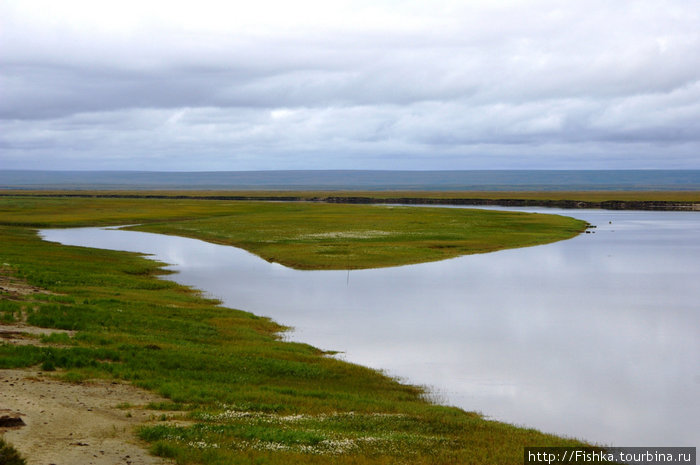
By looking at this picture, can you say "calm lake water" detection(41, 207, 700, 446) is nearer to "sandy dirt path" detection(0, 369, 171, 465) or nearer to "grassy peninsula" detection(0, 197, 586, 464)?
"grassy peninsula" detection(0, 197, 586, 464)

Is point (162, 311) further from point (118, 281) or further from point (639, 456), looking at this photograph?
point (639, 456)

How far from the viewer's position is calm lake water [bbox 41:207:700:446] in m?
19.2

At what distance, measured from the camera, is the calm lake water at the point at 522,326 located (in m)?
19.2

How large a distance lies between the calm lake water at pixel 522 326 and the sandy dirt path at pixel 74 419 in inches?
344

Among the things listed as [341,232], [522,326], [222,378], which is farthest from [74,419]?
[341,232]

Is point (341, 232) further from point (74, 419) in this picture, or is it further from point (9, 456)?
point (9, 456)

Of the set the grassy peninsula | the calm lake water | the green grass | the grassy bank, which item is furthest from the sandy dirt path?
the grassy bank

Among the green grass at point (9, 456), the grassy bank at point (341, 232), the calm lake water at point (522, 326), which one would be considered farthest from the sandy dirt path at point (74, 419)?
the grassy bank at point (341, 232)

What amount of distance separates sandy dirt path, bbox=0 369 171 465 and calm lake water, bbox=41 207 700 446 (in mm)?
8735

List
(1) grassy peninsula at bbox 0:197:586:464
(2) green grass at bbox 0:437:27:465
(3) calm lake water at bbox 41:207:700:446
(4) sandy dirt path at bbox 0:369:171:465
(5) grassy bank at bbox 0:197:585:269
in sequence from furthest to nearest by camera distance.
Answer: (5) grassy bank at bbox 0:197:585:269 < (3) calm lake water at bbox 41:207:700:446 < (1) grassy peninsula at bbox 0:197:586:464 < (4) sandy dirt path at bbox 0:369:171:465 < (2) green grass at bbox 0:437:27:465

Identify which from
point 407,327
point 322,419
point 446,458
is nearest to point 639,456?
point 446,458

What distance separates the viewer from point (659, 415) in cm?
1859

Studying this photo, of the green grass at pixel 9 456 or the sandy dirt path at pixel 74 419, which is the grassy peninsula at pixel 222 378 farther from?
the green grass at pixel 9 456

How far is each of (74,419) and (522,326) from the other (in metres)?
20.9
